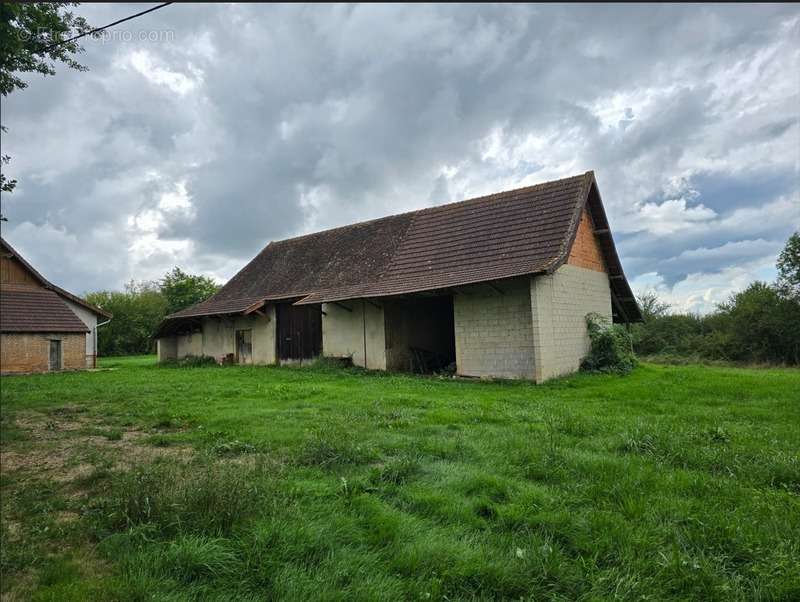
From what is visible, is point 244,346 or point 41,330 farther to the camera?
point 41,330

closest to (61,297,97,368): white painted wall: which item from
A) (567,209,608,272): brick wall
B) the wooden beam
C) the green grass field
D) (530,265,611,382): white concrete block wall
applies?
the wooden beam

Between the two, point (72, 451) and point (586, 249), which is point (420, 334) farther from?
point (72, 451)

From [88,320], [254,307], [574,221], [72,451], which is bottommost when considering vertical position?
[72,451]

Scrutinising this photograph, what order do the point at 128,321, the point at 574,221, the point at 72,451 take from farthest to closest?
the point at 128,321, the point at 574,221, the point at 72,451

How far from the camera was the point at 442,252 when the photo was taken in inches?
614

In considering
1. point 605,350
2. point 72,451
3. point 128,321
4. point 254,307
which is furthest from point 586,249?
point 128,321

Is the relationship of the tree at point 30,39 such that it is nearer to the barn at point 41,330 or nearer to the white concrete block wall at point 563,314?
the white concrete block wall at point 563,314

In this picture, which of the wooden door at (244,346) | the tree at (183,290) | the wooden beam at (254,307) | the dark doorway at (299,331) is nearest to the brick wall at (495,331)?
the dark doorway at (299,331)

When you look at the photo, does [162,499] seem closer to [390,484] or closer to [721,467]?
[390,484]

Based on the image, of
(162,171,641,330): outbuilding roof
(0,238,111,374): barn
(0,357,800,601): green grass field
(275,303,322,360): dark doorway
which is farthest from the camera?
(0,238,111,374): barn

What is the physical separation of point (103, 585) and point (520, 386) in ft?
33.3

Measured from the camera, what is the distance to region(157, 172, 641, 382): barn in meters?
13.0

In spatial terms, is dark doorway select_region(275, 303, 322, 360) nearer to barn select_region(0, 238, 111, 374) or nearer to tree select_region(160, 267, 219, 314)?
barn select_region(0, 238, 111, 374)

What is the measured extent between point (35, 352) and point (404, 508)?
2299 centimetres
